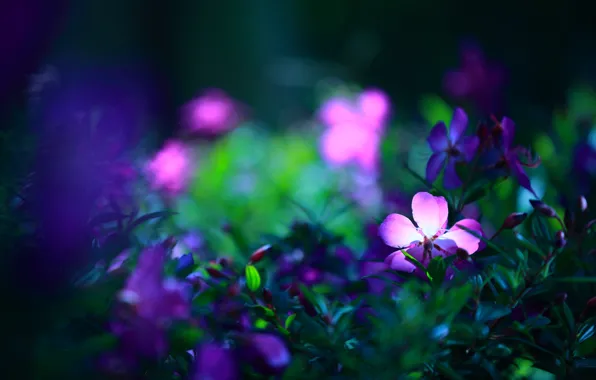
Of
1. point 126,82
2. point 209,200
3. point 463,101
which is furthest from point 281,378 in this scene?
point 126,82

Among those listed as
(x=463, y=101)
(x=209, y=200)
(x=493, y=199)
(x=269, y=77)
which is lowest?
(x=269, y=77)

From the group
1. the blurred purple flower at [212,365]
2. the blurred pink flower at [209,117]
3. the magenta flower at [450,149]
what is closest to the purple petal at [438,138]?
the magenta flower at [450,149]

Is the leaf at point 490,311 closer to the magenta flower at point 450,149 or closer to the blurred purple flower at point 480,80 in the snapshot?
the magenta flower at point 450,149

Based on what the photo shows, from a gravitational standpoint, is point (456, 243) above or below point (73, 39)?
above

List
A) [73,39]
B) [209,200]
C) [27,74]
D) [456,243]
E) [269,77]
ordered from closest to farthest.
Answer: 1. [456,243]
2. [27,74]
3. [209,200]
4. [73,39]
5. [269,77]

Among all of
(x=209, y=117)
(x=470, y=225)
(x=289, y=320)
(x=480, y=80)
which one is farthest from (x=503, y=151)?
(x=209, y=117)

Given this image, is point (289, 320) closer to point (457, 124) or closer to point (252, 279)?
point (252, 279)

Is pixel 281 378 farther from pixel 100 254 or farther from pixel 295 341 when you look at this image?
pixel 100 254
